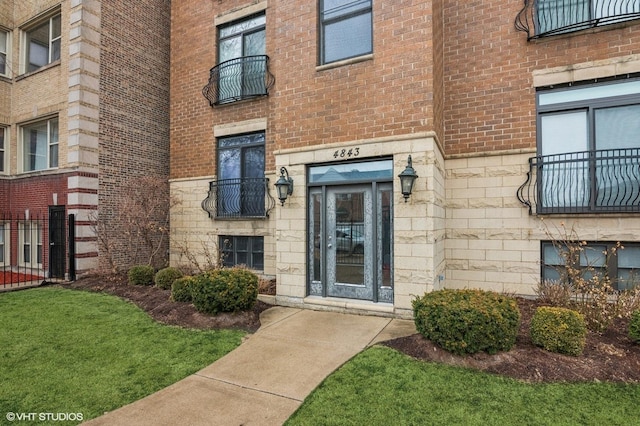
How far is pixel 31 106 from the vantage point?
1142 cm

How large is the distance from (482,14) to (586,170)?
3.86m

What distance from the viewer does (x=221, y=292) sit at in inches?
239

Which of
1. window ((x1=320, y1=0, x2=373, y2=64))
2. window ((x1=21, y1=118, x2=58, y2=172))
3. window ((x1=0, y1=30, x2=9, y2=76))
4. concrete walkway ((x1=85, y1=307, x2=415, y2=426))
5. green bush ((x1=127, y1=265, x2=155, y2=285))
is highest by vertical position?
window ((x1=0, y1=30, x2=9, y2=76))

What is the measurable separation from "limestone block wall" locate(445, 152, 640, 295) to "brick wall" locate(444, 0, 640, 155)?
44cm

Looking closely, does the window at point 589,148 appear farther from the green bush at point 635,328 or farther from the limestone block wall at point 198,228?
the limestone block wall at point 198,228

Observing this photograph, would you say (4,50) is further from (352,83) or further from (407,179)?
(407,179)

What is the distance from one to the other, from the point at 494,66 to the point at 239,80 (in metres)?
6.73

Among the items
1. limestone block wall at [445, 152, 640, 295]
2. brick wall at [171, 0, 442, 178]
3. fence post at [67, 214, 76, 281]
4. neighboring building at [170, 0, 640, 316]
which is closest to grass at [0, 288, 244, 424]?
fence post at [67, 214, 76, 281]

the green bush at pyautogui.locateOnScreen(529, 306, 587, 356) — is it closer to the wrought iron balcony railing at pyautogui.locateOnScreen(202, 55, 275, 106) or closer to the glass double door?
the glass double door

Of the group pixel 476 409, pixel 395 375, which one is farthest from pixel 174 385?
pixel 476 409

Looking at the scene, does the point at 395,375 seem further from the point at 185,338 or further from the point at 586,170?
the point at 586,170

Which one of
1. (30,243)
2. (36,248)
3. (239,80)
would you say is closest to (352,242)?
(239,80)

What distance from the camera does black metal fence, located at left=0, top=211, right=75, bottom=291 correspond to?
984cm

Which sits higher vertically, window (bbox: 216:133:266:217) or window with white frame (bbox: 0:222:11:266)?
window (bbox: 216:133:266:217)
